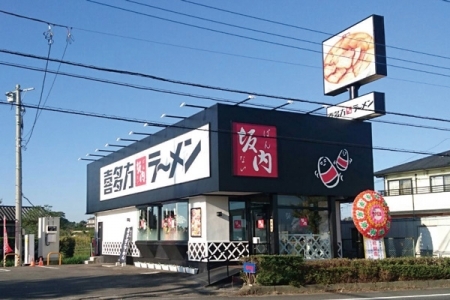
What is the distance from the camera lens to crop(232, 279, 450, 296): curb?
1855 centimetres

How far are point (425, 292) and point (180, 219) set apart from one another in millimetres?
10545

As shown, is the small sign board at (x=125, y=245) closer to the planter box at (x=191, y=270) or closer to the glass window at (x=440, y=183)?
the planter box at (x=191, y=270)

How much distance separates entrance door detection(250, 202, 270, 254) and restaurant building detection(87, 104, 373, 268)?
41 mm

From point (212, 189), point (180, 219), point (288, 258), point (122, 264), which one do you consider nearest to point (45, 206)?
point (122, 264)

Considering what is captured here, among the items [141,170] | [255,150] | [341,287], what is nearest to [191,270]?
[255,150]

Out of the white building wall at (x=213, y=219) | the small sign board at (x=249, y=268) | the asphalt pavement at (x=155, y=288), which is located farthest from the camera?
the white building wall at (x=213, y=219)

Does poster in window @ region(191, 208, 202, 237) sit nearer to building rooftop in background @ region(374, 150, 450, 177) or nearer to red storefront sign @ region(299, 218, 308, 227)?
red storefront sign @ region(299, 218, 308, 227)

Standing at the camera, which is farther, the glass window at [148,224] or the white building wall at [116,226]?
the white building wall at [116,226]

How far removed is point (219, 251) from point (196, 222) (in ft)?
5.16

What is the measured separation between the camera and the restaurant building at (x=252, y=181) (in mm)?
22203

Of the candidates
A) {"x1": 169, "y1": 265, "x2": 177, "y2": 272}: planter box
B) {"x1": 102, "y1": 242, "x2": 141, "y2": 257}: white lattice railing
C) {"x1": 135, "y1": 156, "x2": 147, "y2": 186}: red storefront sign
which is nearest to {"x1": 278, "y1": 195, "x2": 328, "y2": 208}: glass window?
{"x1": 169, "y1": 265, "x2": 177, "y2": 272}: planter box

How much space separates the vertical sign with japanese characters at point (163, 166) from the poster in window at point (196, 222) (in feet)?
4.46

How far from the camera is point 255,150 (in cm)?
2250

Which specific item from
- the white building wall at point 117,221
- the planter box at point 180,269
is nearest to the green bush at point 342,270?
the planter box at point 180,269
